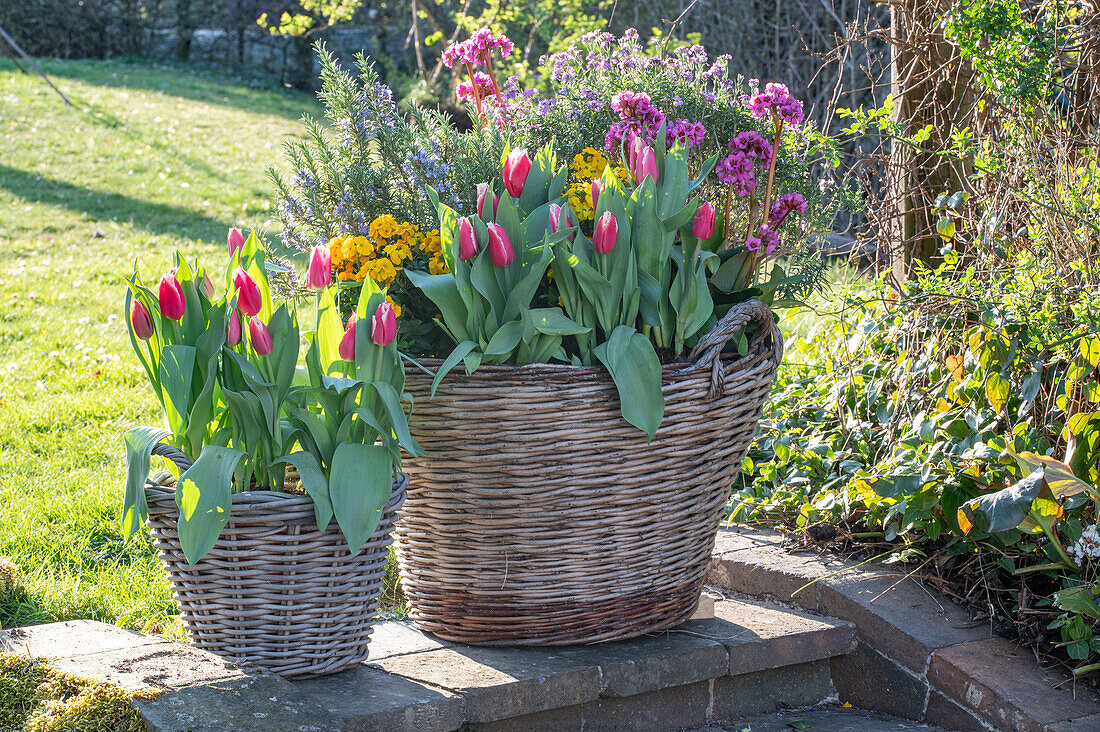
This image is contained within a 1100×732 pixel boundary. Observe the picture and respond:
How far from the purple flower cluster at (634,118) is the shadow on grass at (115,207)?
501cm

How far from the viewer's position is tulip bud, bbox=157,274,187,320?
1.55 meters

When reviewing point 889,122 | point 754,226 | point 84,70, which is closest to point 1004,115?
point 889,122

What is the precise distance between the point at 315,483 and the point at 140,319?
0.39 m

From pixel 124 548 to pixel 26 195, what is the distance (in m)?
5.84

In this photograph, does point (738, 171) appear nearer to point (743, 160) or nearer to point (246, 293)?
point (743, 160)

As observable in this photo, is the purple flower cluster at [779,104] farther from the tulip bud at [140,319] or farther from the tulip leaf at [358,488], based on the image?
the tulip bud at [140,319]

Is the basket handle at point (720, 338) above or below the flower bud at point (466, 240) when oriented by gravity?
below

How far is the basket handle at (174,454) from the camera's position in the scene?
1.61m

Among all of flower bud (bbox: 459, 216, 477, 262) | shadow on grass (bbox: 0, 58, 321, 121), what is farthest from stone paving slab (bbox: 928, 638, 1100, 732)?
shadow on grass (bbox: 0, 58, 321, 121)

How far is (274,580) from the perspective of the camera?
163 cm

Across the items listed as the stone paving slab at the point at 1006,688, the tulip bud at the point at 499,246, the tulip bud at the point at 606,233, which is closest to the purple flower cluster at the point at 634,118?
the tulip bud at the point at 606,233

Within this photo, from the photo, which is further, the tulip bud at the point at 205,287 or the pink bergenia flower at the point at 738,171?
the pink bergenia flower at the point at 738,171

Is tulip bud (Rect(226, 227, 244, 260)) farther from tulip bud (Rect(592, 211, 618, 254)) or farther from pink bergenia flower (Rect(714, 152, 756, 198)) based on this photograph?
pink bergenia flower (Rect(714, 152, 756, 198))

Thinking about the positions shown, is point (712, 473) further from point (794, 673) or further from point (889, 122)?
point (889, 122)
